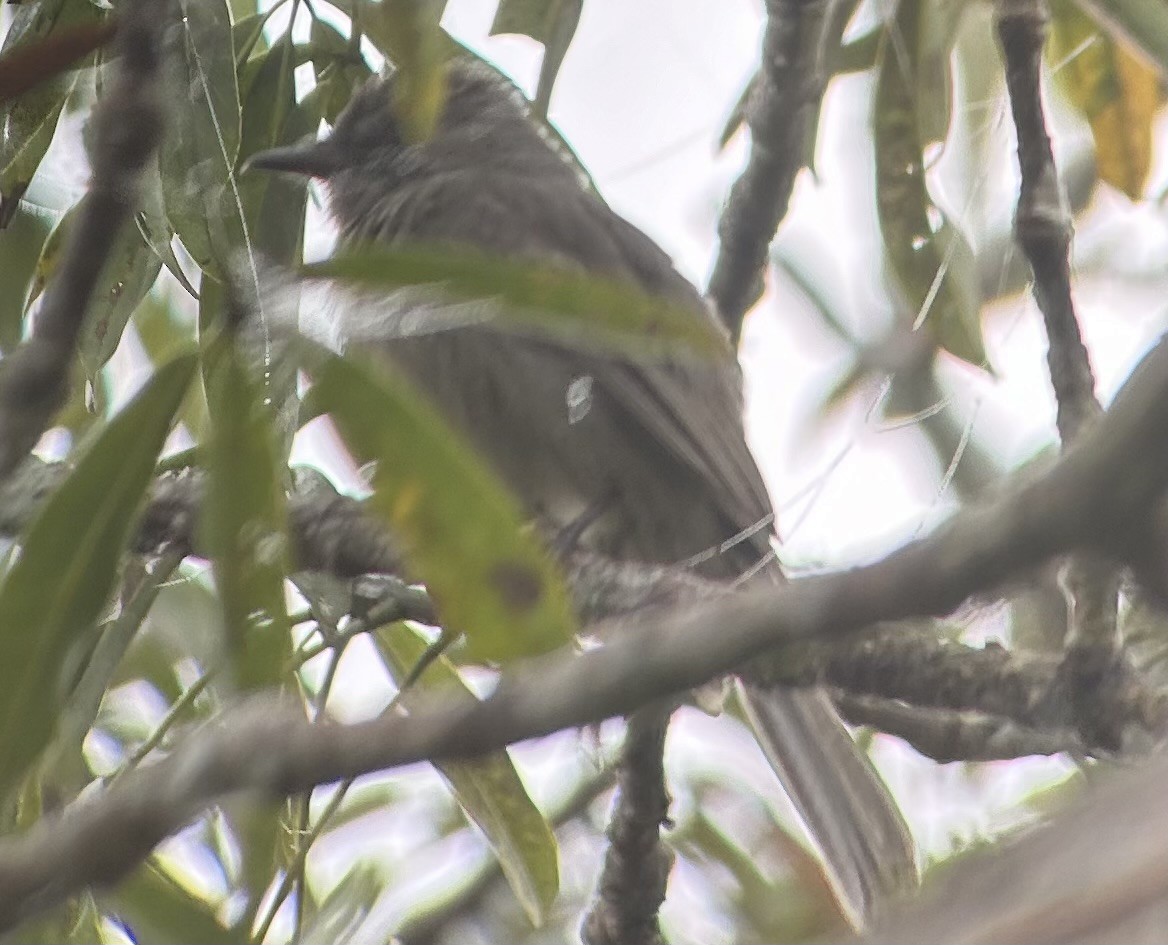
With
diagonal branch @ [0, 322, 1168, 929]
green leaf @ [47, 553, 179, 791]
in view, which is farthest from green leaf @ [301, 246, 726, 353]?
green leaf @ [47, 553, 179, 791]

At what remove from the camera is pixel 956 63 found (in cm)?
307

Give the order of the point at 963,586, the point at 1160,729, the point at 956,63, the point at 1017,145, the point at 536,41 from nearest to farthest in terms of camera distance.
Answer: the point at 963,586 → the point at 1160,729 → the point at 1017,145 → the point at 536,41 → the point at 956,63

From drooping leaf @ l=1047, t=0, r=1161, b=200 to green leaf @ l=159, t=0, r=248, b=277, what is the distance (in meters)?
1.39

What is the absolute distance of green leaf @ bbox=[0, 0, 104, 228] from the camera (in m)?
2.10

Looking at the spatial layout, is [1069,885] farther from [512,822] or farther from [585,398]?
[585,398]

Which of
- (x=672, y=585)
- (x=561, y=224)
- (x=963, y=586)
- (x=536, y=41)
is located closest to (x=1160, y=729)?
(x=672, y=585)

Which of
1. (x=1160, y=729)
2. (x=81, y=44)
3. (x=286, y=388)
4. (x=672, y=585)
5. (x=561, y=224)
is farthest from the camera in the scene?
(x=561, y=224)

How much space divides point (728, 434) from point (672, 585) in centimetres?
107

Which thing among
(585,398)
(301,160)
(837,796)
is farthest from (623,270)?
(837,796)

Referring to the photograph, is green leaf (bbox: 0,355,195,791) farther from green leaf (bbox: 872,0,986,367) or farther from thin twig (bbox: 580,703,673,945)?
green leaf (bbox: 872,0,986,367)

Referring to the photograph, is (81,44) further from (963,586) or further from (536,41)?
(536,41)


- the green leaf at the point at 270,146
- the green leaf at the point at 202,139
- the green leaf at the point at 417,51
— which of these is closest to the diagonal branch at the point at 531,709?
the green leaf at the point at 417,51

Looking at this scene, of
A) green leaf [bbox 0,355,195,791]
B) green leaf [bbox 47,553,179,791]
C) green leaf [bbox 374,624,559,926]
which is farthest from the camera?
green leaf [bbox 374,624,559,926]

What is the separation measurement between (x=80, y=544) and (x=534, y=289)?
0.52 metres
